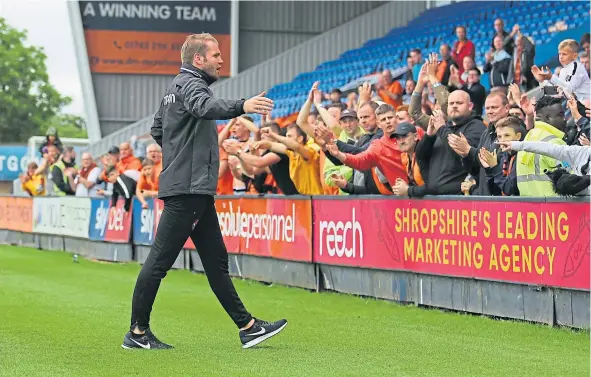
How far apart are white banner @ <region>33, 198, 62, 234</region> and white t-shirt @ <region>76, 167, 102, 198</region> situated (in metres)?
0.63

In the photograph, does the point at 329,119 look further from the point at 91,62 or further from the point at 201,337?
the point at 91,62

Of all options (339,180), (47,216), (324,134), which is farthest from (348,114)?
(47,216)

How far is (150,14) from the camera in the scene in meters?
39.0

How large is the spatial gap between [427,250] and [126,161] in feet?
37.9

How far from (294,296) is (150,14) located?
87.3ft

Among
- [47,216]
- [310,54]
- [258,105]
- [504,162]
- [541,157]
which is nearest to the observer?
[258,105]

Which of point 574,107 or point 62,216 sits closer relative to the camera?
point 574,107

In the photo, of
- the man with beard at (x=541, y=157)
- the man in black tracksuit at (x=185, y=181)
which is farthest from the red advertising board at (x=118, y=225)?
the man in black tracksuit at (x=185, y=181)

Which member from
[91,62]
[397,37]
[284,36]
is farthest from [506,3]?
[91,62]

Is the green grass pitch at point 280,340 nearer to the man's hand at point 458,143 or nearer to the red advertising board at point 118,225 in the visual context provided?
the man's hand at point 458,143

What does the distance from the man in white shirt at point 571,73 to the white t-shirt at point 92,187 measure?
11559 mm

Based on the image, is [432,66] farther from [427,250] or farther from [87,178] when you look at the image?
[87,178]

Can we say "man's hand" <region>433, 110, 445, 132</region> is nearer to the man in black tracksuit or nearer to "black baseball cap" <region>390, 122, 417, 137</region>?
"black baseball cap" <region>390, 122, 417, 137</region>

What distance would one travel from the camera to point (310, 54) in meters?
38.1
